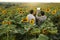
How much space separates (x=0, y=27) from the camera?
1748mm

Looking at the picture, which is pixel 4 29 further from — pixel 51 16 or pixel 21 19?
pixel 51 16

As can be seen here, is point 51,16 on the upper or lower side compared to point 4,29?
upper

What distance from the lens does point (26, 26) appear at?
1.75 metres

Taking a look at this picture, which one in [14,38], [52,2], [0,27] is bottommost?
[14,38]

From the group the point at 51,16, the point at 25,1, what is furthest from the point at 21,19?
the point at 51,16

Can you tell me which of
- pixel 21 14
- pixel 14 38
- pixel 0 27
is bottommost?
pixel 14 38

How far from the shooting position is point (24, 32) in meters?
1.74

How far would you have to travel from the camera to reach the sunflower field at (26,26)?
172 cm

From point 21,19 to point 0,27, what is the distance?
→ 0.80ft

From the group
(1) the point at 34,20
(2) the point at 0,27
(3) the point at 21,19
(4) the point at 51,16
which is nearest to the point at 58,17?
(4) the point at 51,16

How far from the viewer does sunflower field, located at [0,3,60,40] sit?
5.65 ft

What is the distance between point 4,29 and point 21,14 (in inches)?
10.0

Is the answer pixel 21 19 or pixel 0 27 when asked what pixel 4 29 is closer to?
pixel 0 27

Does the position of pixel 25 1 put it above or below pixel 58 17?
above
